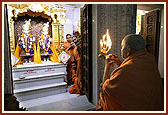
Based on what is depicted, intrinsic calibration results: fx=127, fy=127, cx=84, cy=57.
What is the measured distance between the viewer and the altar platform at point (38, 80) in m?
3.28

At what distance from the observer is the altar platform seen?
3.28 m

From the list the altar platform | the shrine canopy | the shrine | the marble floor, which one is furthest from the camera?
the shrine canopy

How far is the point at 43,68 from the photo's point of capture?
362cm

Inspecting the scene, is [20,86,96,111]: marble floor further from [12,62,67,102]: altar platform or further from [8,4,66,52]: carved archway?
[8,4,66,52]: carved archway

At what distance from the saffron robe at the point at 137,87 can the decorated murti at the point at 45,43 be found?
337cm

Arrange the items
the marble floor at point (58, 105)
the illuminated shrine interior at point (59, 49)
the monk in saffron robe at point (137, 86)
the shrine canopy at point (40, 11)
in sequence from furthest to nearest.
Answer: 1. the shrine canopy at point (40, 11)
2. the marble floor at point (58, 105)
3. the illuminated shrine interior at point (59, 49)
4. the monk in saffron robe at point (137, 86)

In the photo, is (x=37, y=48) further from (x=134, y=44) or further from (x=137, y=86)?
(x=137, y=86)

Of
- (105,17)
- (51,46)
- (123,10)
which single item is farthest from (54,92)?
(123,10)

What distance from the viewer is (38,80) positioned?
3510 millimetres

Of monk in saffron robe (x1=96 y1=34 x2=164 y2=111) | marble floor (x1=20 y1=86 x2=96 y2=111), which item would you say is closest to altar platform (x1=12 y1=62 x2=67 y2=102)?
marble floor (x1=20 y1=86 x2=96 y2=111)

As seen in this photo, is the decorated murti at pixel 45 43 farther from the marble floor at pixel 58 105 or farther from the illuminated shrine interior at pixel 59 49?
the marble floor at pixel 58 105

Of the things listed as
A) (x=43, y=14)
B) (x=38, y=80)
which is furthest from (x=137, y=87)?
(x=43, y=14)

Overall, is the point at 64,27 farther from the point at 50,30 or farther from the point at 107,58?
the point at 107,58

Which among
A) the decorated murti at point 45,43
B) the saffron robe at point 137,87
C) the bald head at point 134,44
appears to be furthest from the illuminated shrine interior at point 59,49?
the saffron robe at point 137,87
